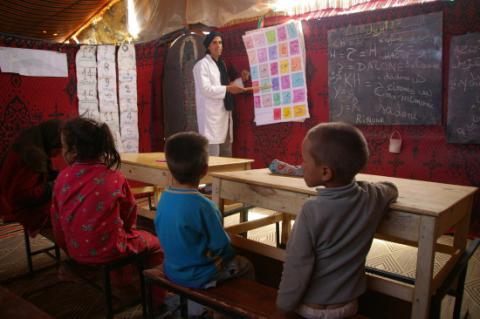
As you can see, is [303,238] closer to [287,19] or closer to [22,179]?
[22,179]

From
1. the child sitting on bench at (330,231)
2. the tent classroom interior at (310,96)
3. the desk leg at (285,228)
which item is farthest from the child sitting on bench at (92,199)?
the desk leg at (285,228)

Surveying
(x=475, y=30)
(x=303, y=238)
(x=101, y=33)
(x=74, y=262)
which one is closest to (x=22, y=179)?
(x=74, y=262)

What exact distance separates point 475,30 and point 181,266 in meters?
3.08

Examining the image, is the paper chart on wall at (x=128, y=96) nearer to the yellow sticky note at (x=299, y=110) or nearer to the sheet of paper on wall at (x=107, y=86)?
the sheet of paper on wall at (x=107, y=86)

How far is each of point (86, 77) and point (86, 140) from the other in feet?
10.2

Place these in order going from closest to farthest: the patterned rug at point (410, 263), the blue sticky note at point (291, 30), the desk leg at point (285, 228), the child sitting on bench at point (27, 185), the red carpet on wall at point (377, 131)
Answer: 1. the patterned rug at point (410, 263)
2. the child sitting on bench at point (27, 185)
3. the desk leg at point (285, 228)
4. the red carpet on wall at point (377, 131)
5. the blue sticky note at point (291, 30)

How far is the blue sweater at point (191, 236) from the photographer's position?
1.46 meters

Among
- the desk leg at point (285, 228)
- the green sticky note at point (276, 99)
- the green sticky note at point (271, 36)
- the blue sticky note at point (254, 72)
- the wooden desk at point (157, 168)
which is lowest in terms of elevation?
the desk leg at point (285, 228)

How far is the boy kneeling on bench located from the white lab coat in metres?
2.82

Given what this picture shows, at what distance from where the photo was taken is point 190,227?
146 centimetres

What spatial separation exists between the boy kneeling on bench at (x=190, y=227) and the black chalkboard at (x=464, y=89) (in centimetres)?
261

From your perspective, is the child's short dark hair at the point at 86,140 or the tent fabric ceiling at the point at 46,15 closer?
the child's short dark hair at the point at 86,140

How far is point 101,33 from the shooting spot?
6586 mm

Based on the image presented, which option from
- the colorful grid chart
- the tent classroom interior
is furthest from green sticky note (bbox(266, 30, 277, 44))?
the tent classroom interior
